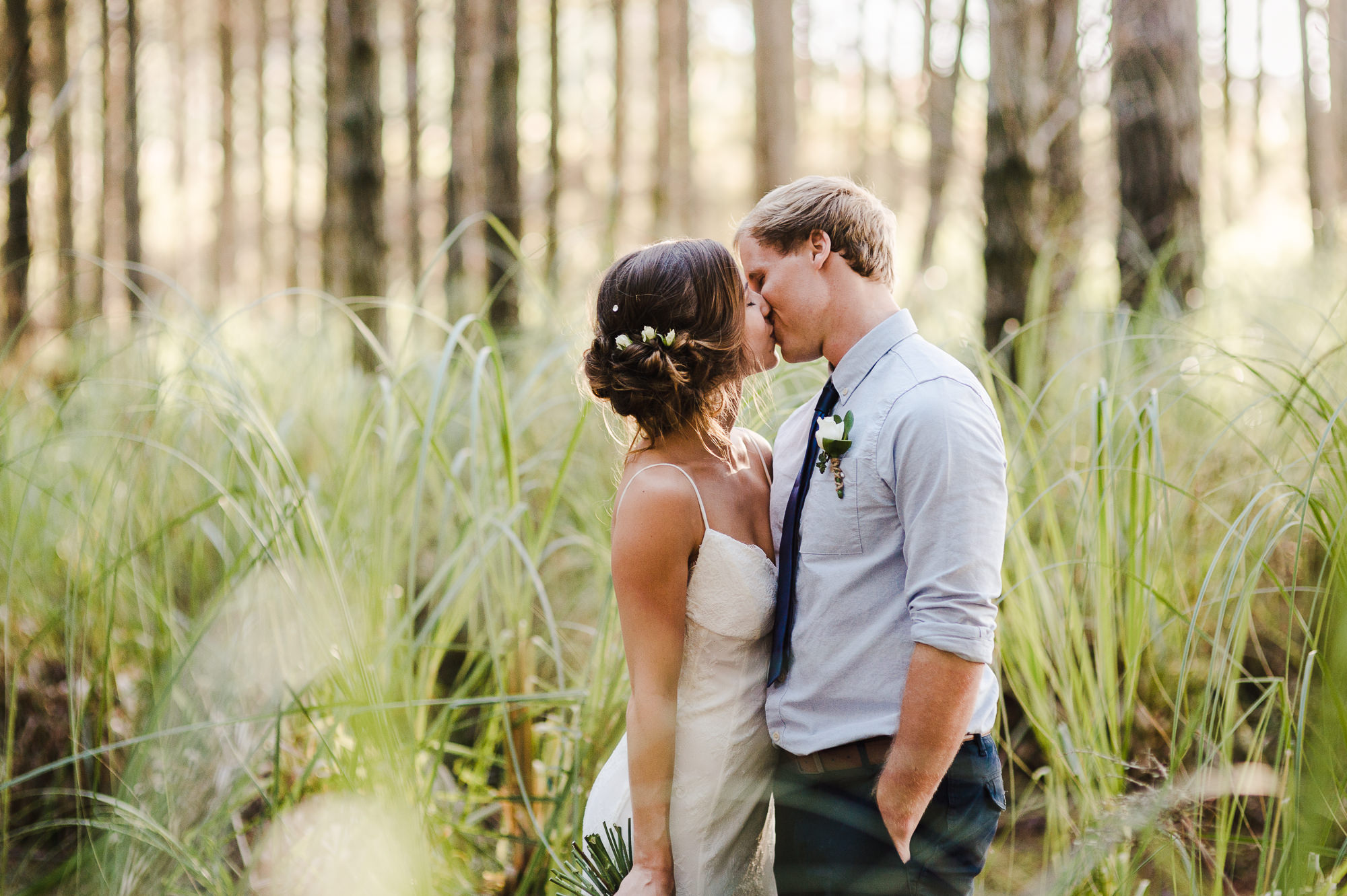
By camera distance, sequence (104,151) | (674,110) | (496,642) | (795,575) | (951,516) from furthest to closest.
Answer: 1. (674,110)
2. (104,151)
3. (496,642)
4. (795,575)
5. (951,516)

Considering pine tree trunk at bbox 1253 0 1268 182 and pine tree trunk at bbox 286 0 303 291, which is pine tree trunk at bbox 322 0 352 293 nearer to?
pine tree trunk at bbox 286 0 303 291

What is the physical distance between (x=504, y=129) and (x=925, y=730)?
19.0 feet

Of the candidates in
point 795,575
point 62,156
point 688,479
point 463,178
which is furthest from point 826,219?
point 62,156

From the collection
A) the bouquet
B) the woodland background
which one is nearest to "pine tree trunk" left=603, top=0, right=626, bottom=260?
the woodland background

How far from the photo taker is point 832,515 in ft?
4.85

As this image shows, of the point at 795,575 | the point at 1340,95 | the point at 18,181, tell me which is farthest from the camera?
the point at 1340,95

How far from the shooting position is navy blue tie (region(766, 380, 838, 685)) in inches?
60.2

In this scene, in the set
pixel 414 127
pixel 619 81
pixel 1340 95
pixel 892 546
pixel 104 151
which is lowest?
pixel 892 546

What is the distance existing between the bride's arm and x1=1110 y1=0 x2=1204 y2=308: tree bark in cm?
311

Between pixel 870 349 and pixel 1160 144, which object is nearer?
pixel 870 349

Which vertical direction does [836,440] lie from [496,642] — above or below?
above

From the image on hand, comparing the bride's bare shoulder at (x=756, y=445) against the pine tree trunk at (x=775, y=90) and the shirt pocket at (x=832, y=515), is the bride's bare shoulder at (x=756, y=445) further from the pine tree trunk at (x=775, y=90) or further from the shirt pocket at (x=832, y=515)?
the pine tree trunk at (x=775, y=90)

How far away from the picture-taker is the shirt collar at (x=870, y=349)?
151cm

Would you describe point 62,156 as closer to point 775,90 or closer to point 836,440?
point 775,90
